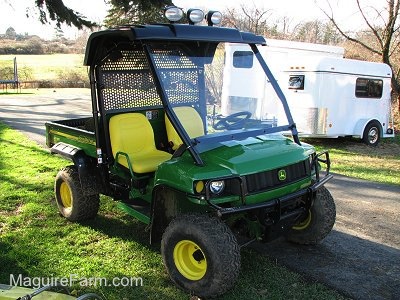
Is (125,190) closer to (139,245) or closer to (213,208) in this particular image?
(139,245)

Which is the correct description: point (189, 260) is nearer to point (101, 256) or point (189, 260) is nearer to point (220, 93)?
point (101, 256)

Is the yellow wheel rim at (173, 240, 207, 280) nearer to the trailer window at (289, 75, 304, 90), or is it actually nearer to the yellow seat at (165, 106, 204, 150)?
the yellow seat at (165, 106, 204, 150)

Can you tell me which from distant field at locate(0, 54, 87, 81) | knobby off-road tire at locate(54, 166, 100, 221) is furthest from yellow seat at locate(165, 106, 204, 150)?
distant field at locate(0, 54, 87, 81)

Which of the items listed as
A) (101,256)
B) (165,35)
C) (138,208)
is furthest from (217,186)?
(101,256)

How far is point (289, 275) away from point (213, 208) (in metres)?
1.11

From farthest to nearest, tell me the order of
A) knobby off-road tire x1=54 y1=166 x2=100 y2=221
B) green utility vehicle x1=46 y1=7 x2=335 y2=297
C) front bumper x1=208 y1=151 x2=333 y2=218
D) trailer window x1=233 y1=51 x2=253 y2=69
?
knobby off-road tire x1=54 y1=166 x2=100 y2=221, trailer window x1=233 y1=51 x2=253 y2=69, green utility vehicle x1=46 y1=7 x2=335 y2=297, front bumper x1=208 y1=151 x2=333 y2=218

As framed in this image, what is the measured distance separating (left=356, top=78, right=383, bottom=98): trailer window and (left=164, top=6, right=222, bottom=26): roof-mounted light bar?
8009 mm

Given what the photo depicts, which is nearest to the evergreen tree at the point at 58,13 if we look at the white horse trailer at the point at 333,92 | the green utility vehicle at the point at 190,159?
the white horse trailer at the point at 333,92

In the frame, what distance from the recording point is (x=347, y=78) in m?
10.7

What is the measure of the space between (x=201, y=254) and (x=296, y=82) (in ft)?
26.7

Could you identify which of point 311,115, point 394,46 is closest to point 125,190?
point 311,115

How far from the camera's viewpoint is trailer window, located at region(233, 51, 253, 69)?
13.4 feet

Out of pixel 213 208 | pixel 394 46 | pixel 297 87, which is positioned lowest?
pixel 213 208

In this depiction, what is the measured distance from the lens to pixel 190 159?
3.46 m
